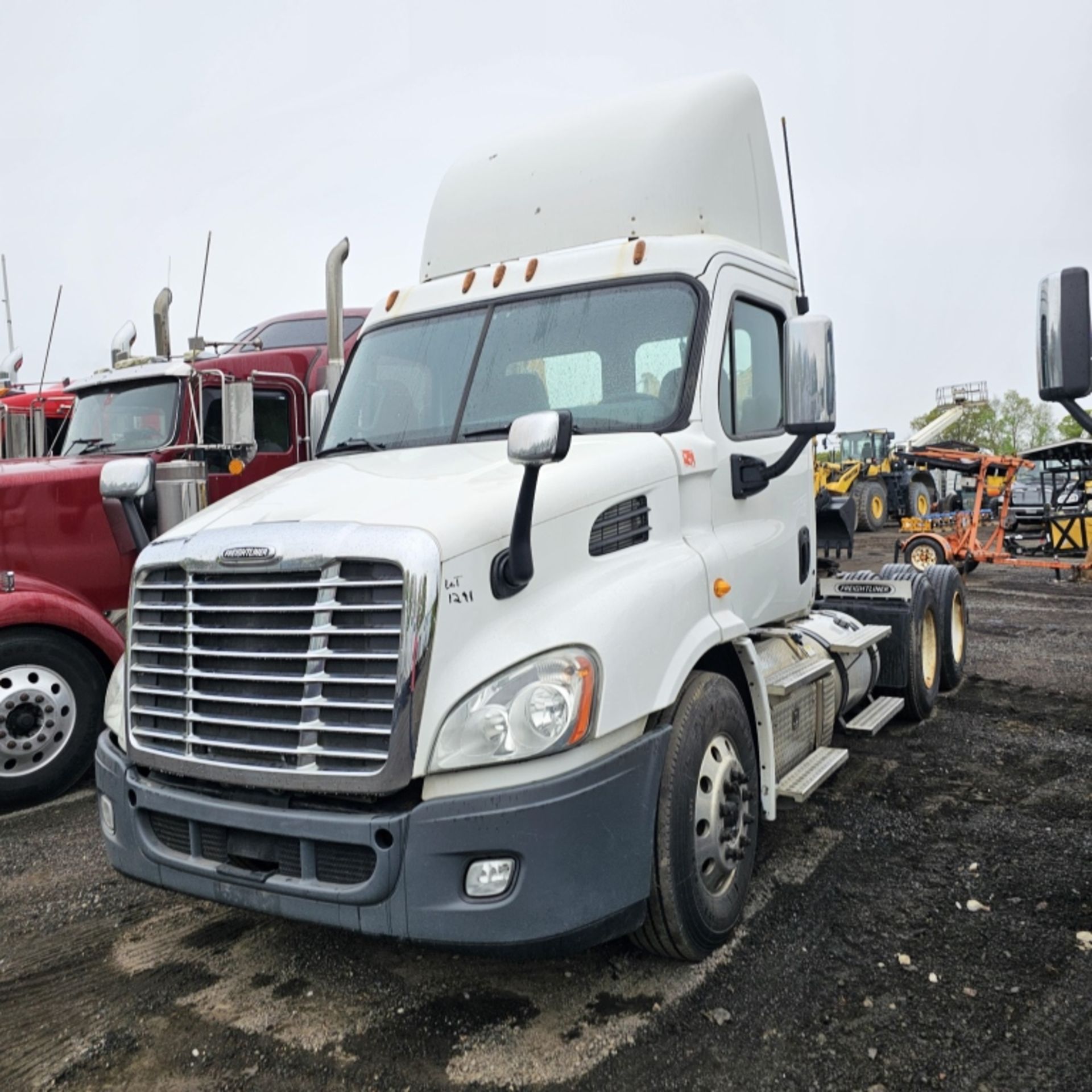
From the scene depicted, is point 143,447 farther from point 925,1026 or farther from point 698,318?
point 925,1026

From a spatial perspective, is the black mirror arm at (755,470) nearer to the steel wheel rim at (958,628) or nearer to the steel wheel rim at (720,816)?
the steel wheel rim at (720,816)

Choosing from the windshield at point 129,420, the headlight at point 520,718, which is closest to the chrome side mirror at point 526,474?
the headlight at point 520,718

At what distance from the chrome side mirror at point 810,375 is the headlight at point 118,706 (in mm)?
2725

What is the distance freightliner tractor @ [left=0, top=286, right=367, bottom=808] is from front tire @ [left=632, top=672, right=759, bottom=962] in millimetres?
2418

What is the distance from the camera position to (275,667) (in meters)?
2.99

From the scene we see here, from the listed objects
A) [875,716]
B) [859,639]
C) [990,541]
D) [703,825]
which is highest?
[859,639]

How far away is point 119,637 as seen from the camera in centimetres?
A: 570

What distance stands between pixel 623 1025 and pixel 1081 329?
9.24 feet

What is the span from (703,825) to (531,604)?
111 centimetres

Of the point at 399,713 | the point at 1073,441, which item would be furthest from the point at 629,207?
the point at 1073,441

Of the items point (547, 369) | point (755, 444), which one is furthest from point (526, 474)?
point (755, 444)

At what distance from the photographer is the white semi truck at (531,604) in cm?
280

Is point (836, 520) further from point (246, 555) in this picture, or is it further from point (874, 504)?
point (874, 504)

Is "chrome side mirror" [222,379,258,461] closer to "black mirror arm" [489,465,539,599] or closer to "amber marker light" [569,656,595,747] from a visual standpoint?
"black mirror arm" [489,465,539,599]
